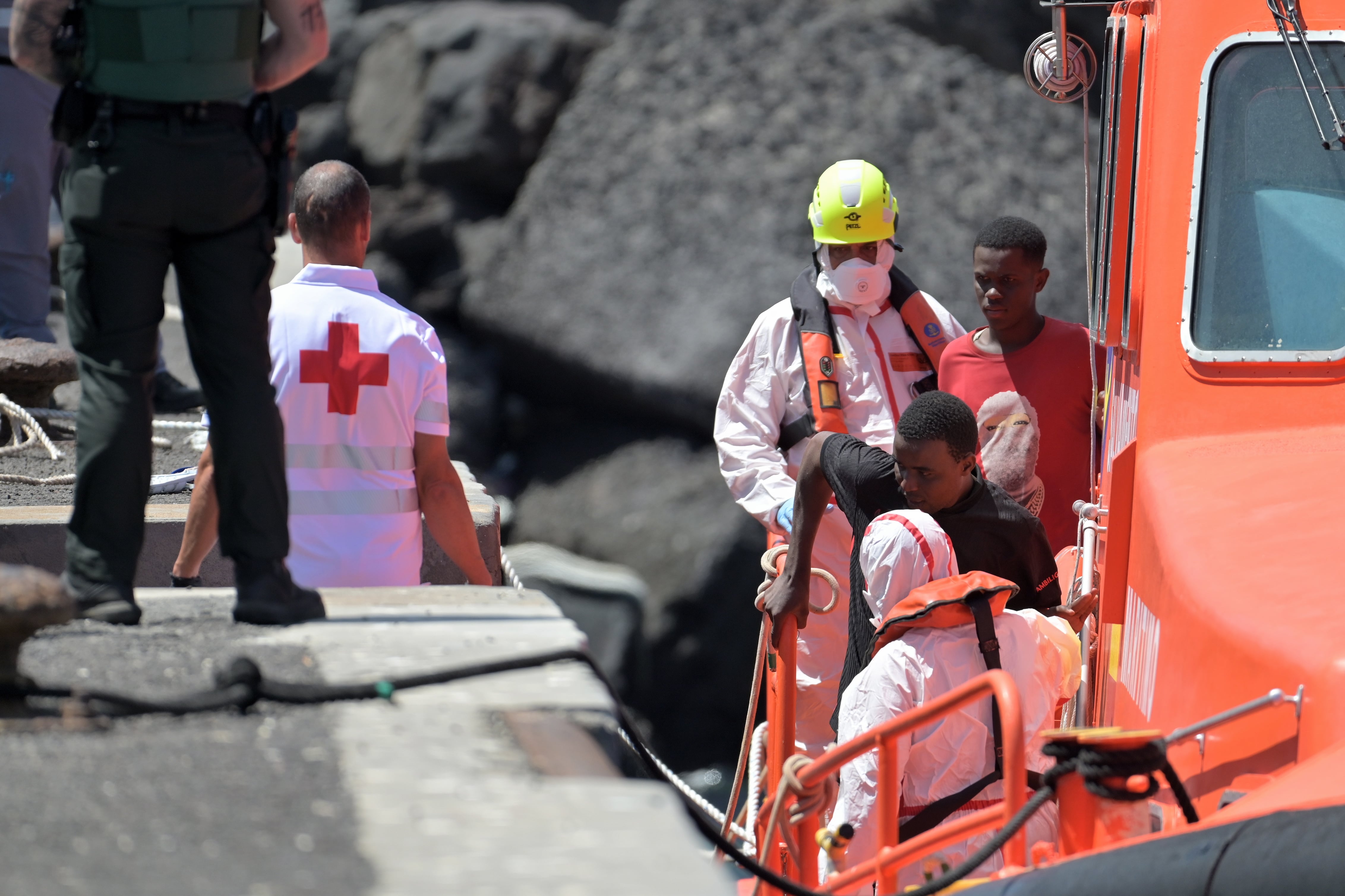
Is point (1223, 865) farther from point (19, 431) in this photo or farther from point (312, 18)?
point (19, 431)

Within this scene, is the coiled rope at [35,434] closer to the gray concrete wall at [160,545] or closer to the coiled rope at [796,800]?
the gray concrete wall at [160,545]

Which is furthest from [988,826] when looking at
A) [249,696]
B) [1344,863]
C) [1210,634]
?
[249,696]

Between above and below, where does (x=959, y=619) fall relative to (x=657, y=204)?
above

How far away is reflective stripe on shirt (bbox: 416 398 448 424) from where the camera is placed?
3.93 m

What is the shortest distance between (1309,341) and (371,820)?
111 inches

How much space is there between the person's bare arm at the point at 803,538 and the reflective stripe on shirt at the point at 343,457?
1141mm

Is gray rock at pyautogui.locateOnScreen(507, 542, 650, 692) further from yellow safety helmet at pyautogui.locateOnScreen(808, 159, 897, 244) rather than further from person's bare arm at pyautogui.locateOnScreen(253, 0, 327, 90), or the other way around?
person's bare arm at pyautogui.locateOnScreen(253, 0, 327, 90)

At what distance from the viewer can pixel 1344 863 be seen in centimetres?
219

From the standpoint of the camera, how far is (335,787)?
6.59 feet

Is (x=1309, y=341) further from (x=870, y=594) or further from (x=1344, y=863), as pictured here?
(x=1344, y=863)

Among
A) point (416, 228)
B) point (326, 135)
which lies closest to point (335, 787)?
point (416, 228)

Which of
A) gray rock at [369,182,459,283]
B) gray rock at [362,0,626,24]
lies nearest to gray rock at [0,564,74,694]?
gray rock at [369,182,459,283]

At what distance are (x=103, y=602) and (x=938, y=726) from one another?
179cm

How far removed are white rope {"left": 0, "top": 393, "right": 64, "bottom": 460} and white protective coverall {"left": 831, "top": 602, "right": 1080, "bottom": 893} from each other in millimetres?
3669
